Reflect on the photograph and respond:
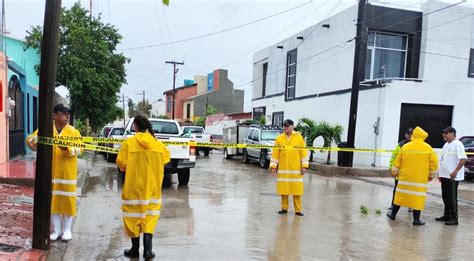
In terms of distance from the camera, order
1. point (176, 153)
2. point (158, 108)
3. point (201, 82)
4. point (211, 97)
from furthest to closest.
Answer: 1. point (158, 108)
2. point (201, 82)
3. point (211, 97)
4. point (176, 153)

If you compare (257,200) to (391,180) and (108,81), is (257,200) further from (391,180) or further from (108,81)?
(108,81)

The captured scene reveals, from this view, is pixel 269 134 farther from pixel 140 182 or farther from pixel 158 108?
pixel 158 108

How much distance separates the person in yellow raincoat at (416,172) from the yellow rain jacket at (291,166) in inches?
71.1

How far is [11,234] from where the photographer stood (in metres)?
5.61

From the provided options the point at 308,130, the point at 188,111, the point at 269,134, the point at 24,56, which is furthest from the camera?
the point at 188,111

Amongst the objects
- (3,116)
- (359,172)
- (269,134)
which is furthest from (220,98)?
(3,116)

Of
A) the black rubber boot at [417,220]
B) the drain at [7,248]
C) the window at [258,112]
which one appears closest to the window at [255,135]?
the black rubber boot at [417,220]

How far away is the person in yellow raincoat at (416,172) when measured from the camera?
773 centimetres

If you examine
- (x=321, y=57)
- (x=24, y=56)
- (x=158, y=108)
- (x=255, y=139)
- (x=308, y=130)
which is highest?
(x=321, y=57)

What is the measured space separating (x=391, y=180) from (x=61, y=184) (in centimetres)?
1264

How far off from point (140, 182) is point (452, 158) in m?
5.92

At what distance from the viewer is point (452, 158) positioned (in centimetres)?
795

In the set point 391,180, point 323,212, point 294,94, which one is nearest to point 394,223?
point 323,212

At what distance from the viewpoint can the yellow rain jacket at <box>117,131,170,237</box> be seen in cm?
504
